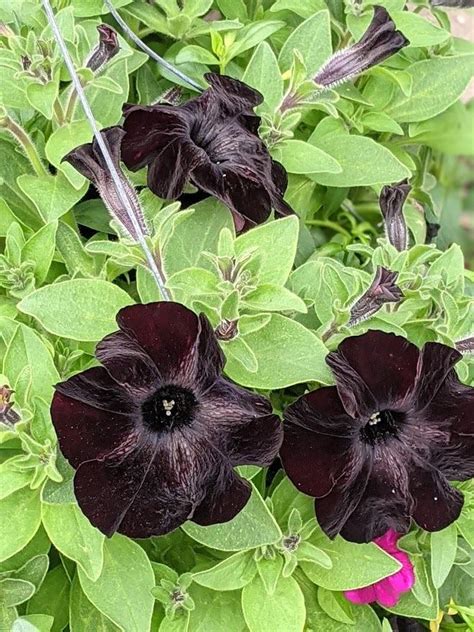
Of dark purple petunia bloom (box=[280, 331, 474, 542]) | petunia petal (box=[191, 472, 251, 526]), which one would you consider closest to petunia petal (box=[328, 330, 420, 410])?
dark purple petunia bloom (box=[280, 331, 474, 542])

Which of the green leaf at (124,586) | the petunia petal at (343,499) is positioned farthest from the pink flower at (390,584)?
the green leaf at (124,586)

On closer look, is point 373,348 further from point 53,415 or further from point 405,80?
point 405,80

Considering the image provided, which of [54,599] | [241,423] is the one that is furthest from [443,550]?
[54,599]

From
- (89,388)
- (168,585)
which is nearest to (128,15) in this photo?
(89,388)

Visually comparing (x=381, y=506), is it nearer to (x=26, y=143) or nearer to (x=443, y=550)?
(x=443, y=550)

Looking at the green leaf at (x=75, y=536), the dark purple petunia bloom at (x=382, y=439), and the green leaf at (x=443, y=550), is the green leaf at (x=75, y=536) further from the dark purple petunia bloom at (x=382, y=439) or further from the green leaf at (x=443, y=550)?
the green leaf at (x=443, y=550)
